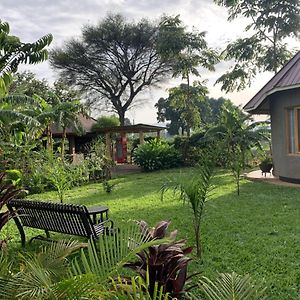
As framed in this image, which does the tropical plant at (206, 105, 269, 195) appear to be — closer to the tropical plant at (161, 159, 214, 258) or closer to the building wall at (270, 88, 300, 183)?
the building wall at (270, 88, 300, 183)

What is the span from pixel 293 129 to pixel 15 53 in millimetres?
10970

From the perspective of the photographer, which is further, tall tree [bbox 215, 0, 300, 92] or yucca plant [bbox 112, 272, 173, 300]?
tall tree [bbox 215, 0, 300, 92]

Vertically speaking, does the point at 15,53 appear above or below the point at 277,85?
above

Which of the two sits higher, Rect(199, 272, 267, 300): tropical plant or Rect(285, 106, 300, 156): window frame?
Rect(285, 106, 300, 156): window frame

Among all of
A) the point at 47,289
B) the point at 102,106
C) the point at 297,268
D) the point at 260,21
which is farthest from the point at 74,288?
the point at 102,106

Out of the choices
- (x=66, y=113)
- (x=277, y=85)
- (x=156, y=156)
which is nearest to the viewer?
(x=277, y=85)

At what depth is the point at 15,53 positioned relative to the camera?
14117 mm

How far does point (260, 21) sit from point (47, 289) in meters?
22.6

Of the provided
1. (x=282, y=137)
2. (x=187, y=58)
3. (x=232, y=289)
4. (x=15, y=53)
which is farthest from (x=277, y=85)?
(x=187, y=58)

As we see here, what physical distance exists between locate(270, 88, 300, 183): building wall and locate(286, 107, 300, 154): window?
0.41ft

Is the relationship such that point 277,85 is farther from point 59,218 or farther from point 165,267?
point 165,267

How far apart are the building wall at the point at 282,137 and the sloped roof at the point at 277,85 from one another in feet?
1.47

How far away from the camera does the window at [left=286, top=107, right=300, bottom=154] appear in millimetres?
12609

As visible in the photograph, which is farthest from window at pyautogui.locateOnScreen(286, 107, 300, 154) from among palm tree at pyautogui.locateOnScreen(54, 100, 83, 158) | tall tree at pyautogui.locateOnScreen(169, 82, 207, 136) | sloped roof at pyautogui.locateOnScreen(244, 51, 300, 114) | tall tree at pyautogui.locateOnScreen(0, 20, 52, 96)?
tall tree at pyautogui.locateOnScreen(169, 82, 207, 136)
